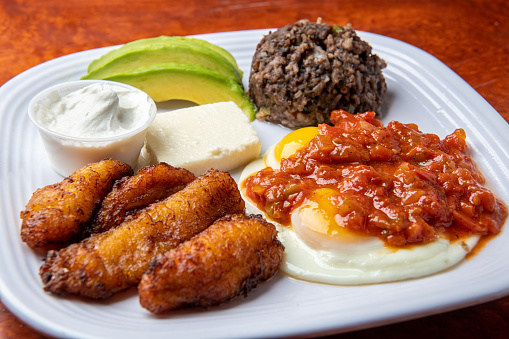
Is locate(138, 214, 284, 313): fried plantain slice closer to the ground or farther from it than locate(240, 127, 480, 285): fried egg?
farther from it

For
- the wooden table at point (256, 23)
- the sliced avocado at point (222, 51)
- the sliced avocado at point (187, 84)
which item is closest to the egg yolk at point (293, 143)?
the sliced avocado at point (187, 84)

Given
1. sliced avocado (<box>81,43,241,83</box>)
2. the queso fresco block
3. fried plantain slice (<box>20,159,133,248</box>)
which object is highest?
sliced avocado (<box>81,43,241,83</box>)

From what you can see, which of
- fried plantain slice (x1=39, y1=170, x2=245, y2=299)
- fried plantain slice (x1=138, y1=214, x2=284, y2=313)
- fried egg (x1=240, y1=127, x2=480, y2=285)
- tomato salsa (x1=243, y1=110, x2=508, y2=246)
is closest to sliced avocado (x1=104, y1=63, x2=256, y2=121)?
tomato salsa (x1=243, y1=110, x2=508, y2=246)

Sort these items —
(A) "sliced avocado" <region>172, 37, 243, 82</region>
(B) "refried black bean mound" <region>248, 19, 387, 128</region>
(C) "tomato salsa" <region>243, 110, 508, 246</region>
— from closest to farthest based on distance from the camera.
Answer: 1. (C) "tomato salsa" <region>243, 110, 508, 246</region>
2. (B) "refried black bean mound" <region>248, 19, 387, 128</region>
3. (A) "sliced avocado" <region>172, 37, 243, 82</region>

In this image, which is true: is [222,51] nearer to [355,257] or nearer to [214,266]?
[355,257]

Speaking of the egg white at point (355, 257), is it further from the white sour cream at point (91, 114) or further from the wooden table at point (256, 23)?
the wooden table at point (256, 23)

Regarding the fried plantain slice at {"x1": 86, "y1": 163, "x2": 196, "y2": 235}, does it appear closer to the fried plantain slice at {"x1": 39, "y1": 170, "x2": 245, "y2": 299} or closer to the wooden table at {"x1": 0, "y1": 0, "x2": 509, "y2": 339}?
the fried plantain slice at {"x1": 39, "y1": 170, "x2": 245, "y2": 299}
